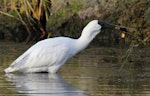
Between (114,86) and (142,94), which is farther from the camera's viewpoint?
(114,86)

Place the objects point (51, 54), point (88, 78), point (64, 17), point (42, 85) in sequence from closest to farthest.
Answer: point (42, 85) → point (88, 78) → point (51, 54) → point (64, 17)

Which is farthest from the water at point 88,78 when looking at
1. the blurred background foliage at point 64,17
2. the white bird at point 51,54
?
the blurred background foliage at point 64,17

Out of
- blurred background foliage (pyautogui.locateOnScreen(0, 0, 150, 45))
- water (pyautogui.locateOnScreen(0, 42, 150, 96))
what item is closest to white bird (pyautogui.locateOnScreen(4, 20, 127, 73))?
water (pyautogui.locateOnScreen(0, 42, 150, 96))

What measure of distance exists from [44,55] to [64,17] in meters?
10.7

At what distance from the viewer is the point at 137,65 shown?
1462cm

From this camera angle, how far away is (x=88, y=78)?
12.3 metres

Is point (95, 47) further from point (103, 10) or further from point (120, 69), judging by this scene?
point (120, 69)

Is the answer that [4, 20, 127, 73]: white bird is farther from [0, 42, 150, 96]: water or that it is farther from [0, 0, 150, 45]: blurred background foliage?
[0, 0, 150, 45]: blurred background foliage

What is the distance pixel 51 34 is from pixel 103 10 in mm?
2102

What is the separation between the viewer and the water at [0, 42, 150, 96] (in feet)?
33.9

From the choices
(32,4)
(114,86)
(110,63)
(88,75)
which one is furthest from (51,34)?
(114,86)

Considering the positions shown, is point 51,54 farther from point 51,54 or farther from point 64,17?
point 64,17

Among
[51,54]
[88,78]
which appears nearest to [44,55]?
[51,54]

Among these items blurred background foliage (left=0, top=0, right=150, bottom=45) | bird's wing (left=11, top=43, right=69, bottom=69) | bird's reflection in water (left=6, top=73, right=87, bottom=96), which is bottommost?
bird's reflection in water (left=6, top=73, right=87, bottom=96)
